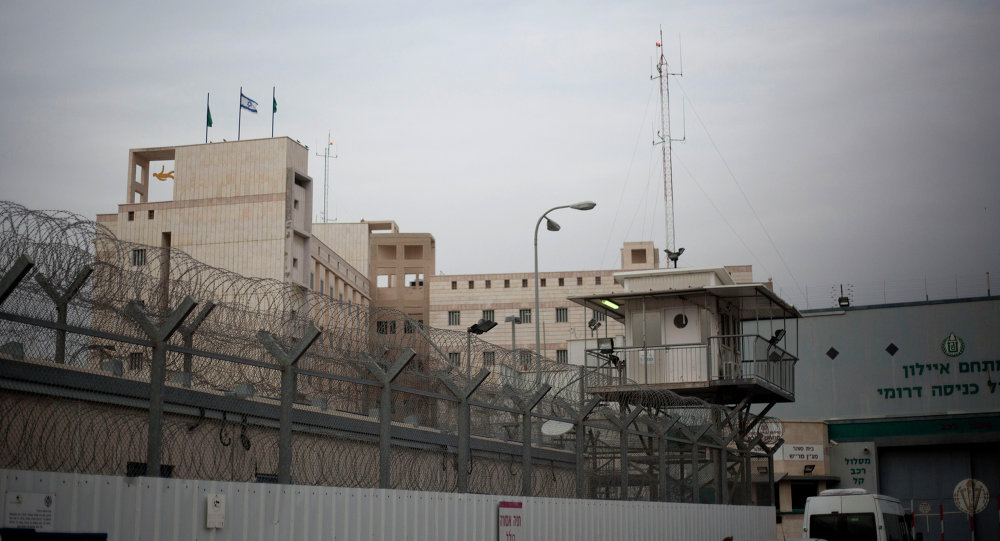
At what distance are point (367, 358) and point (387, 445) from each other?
819mm

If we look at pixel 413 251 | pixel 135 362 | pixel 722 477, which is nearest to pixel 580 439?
pixel 135 362

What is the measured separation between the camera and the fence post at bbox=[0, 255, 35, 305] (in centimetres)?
658

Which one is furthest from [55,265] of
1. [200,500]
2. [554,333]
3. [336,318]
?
[554,333]

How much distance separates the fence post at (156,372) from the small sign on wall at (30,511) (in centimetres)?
89

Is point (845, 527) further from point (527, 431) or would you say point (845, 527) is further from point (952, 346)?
point (952, 346)

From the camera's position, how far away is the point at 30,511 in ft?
21.6

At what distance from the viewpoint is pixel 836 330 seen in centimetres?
5059

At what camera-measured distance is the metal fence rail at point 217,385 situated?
8086 millimetres

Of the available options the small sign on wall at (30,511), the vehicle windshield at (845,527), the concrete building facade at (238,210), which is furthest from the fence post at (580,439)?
the concrete building facade at (238,210)

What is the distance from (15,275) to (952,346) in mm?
47499

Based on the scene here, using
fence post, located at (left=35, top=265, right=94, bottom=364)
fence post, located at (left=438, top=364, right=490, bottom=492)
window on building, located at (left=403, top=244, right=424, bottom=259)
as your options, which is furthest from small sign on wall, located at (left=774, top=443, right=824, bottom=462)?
window on building, located at (left=403, top=244, right=424, bottom=259)

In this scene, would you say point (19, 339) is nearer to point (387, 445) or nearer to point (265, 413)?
point (387, 445)

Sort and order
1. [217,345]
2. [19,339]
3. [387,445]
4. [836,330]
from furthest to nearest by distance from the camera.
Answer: [836,330] < [217,345] < [387,445] < [19,339]

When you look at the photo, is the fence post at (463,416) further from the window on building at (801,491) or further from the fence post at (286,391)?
the window on building at (801,491)
